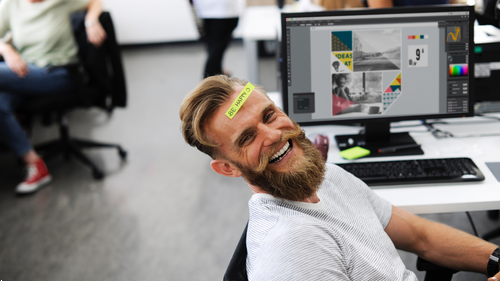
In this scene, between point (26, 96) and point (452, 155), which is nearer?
point (452, 155)

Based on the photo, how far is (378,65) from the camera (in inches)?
53.0

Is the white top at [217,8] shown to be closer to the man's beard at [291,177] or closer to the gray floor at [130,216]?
the gray floor at [130,216]

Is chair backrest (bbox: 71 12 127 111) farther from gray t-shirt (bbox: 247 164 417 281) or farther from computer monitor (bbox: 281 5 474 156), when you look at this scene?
gray t-shirt (bbox: 247 164 417 281)

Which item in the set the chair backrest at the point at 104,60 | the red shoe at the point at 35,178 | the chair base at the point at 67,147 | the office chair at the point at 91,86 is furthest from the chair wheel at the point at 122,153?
the red shoe at the point at 35,178

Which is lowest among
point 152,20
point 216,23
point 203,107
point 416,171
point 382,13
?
point 416,171

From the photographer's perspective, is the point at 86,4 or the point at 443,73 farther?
the point at 86,4

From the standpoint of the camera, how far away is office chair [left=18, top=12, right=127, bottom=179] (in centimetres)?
250

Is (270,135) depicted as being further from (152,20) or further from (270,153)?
(152,20)

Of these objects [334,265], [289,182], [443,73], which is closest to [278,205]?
[289,182]

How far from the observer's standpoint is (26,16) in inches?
103


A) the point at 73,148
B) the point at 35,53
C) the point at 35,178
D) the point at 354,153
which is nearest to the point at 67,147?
the point at 73,148

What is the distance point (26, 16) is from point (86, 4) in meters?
0.38

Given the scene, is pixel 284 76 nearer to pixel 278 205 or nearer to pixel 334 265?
pixel 278 205

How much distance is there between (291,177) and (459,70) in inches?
33.1
